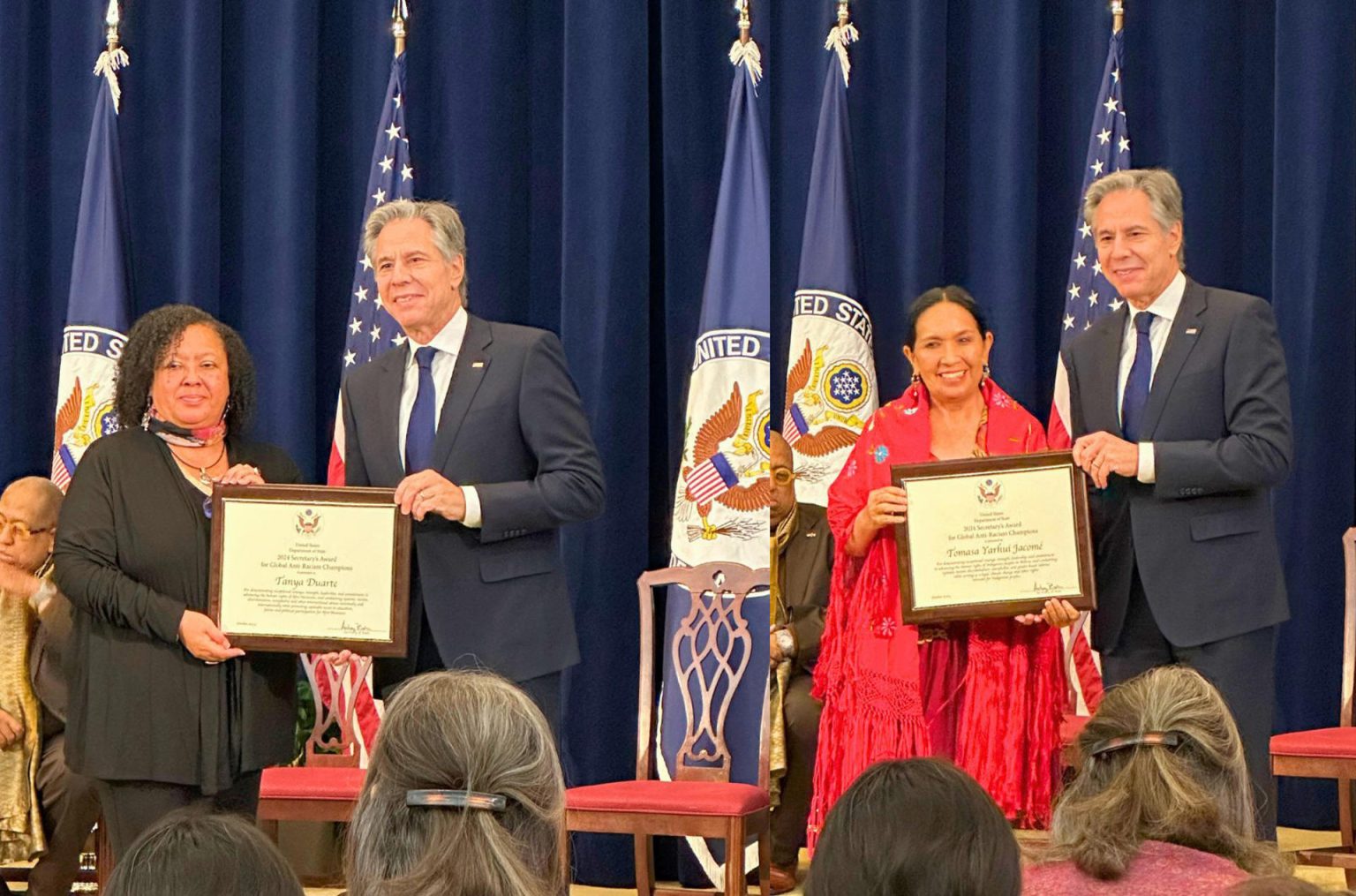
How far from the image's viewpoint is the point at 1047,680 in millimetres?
4371

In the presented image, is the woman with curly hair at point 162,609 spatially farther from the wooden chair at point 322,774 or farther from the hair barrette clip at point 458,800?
the hair barrette clip at point 458,800

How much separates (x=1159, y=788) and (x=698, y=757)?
10.4 ft

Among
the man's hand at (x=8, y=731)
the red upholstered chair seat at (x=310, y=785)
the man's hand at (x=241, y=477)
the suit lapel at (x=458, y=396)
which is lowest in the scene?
the red upholstered chair seat at (x=310, y=785)

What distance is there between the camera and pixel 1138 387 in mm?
4156

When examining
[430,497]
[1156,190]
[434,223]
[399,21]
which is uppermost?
[399,21]

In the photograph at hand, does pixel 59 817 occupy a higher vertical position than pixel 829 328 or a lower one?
lower

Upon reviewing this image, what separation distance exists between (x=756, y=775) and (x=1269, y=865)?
330 cm

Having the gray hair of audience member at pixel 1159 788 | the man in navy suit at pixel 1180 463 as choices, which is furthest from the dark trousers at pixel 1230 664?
the gray hair of audience member at pixel 1159 788

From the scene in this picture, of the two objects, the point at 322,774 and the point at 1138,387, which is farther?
the point at 322,774

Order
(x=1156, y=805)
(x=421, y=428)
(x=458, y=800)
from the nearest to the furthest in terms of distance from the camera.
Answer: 1. (x=458, y=800)
2. (x=1156, y=805)
3. (x=421, y=428)

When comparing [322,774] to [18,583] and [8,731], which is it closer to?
[8,731]

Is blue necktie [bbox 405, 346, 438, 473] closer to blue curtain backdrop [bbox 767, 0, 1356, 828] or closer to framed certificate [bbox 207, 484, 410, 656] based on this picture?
framed certificate [bbox 207, 484, 410, 656]

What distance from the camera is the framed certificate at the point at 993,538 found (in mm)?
4117

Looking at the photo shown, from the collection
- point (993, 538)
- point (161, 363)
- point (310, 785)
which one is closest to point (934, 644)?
point (993, 538)
